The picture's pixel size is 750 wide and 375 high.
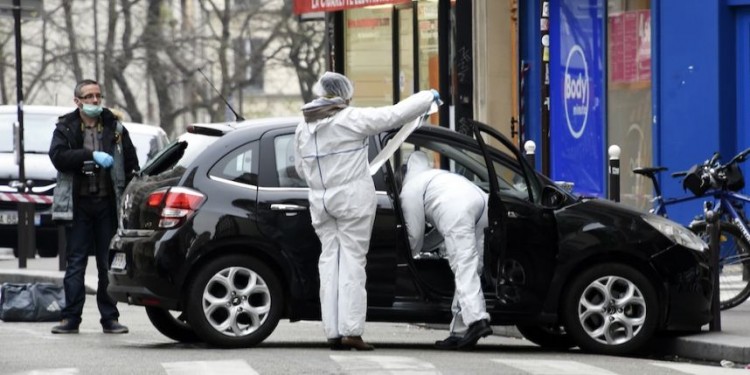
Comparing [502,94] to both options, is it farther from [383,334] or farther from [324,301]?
[324,301]

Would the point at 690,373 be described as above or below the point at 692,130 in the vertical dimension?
below

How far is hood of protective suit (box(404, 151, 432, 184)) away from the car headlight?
1.41 m

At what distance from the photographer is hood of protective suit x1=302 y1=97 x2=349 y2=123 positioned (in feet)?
38.9

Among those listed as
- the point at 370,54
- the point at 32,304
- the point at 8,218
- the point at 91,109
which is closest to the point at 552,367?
the point at 91,109

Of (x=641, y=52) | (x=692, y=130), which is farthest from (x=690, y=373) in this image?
(x=641, y=52)

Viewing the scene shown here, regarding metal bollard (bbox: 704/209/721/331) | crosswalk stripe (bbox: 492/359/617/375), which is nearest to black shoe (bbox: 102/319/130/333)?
crosswalk stripe (bbox: 492/359/617/375)

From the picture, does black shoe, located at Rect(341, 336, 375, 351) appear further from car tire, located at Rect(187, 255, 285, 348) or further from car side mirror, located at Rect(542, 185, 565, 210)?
car side mirror, located at Rect(542, 185, 565, 210)

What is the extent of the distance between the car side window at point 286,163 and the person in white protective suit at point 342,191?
231 mm

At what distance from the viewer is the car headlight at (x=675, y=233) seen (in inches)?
483

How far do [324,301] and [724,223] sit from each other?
3.71 meters

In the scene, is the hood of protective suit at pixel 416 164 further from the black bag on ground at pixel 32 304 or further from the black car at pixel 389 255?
the black bag on ground at pixel 32 304

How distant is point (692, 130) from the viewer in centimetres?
1814

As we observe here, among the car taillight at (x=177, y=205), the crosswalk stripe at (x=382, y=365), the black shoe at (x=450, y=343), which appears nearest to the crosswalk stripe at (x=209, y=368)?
the crosswalk stripe at (x=382, y=365)

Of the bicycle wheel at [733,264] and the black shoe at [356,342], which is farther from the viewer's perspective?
the bicycle wheel at [733,264]
